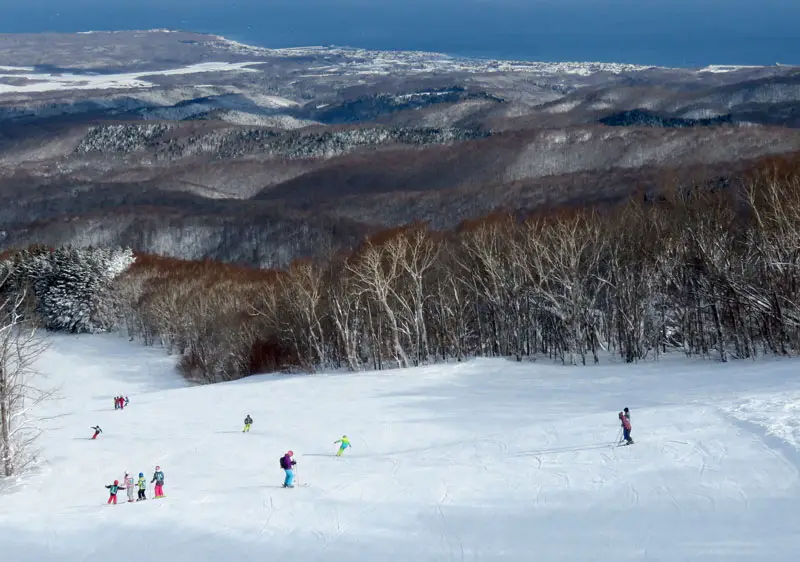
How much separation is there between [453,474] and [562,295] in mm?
22225

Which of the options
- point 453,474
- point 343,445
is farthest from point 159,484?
point 453,474

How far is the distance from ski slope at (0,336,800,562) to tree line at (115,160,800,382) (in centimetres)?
476

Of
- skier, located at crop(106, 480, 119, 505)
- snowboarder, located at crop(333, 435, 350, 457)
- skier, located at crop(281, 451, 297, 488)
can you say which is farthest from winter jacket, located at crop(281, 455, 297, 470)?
skier, located at crop(106, 480, 119, 505)

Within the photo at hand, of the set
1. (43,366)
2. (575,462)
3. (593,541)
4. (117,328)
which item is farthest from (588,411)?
(117,328)

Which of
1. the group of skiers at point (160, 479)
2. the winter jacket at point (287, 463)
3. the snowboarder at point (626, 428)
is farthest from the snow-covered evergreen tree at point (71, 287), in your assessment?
the snowboarder at point (626, 428)

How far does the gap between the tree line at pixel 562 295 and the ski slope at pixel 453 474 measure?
4762 mm

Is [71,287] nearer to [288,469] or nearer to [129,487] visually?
[129,487]

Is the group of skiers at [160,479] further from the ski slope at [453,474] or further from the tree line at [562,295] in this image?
→ the tree line at [562,295]

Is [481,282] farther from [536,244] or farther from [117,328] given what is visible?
[117,328]

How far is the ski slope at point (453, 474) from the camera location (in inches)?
786

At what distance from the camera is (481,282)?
48656 mm

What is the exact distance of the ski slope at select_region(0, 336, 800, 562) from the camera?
20.0 meters

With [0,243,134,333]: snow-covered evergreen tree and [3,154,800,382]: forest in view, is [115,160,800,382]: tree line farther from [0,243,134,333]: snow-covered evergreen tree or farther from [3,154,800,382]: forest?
[0,243,134,333]: snow-covered evergreen tree

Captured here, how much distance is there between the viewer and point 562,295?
4597 centimetres
